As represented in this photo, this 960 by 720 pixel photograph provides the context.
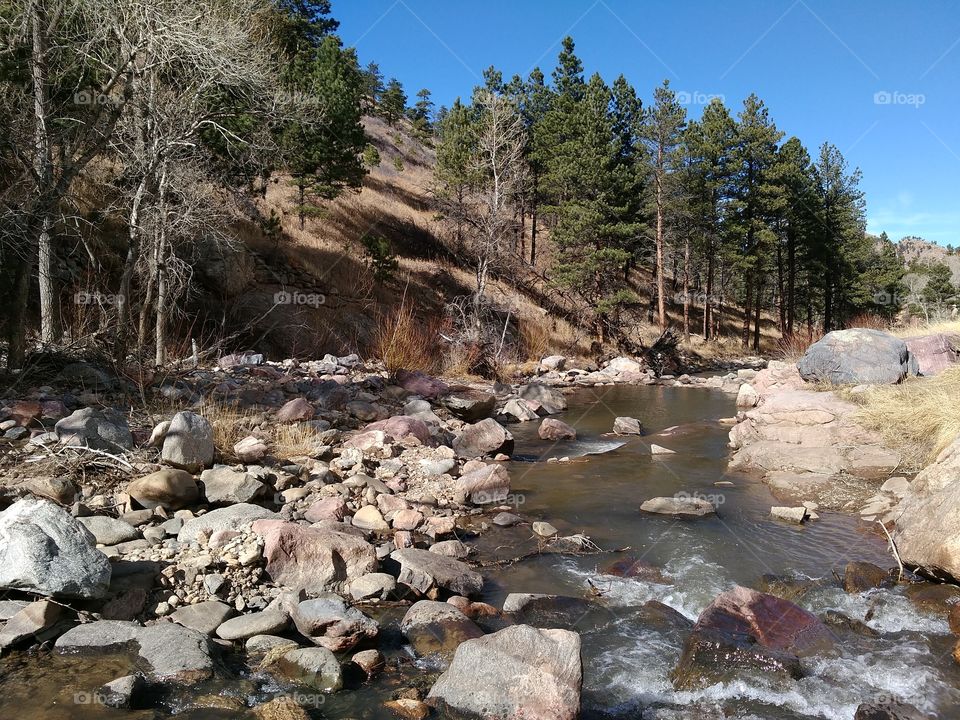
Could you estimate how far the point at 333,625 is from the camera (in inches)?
165

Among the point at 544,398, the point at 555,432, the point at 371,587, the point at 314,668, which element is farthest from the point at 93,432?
the point at 544,398

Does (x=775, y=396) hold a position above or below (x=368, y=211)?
below

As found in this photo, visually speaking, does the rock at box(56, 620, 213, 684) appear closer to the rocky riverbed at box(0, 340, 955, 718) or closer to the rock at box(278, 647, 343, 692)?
the rocky riverbed at box(0, 340, 955, 718)

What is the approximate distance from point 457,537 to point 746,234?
2841 centimetres

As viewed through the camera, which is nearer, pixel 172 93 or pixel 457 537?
pixel 457 537

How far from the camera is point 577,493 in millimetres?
8258

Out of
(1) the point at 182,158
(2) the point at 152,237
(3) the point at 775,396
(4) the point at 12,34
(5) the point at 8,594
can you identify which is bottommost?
(5) the point at 8,594

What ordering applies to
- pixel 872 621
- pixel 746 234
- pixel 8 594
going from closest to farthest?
pixel 8 594, pixel 872 621, pixel 746 234

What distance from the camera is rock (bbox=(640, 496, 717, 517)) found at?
7.39 m

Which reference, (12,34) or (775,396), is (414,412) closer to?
(775,396)

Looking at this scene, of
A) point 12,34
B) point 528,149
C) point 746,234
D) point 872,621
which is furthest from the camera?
point 528,149

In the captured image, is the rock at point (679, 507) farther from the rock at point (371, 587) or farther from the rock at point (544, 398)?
the rock at point (544, 398)

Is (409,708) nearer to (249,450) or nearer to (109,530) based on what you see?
(109,530)

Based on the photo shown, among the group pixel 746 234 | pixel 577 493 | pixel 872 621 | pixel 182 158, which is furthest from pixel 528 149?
pixel 872 621
